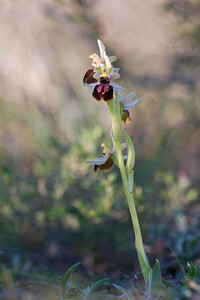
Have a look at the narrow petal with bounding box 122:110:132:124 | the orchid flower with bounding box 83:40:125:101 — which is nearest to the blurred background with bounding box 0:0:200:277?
the narrow petal with bounding box 122:110:132:124

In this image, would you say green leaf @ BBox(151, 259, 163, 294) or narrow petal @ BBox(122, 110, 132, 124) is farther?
narrow petal @ BBox(122, 110, 132, 124)

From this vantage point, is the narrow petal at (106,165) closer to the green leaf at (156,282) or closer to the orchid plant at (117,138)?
the orchid plant at (117,138)

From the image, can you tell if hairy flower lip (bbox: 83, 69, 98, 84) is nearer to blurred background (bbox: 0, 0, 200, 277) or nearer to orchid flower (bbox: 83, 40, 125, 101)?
orchid flower (bbox: 83, 40, 125, 101)

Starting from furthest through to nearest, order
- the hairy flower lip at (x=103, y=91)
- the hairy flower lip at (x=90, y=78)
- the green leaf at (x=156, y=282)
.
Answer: the hairy flower lip at (x=90, y=78) < the hairy flower lip at (x=103, y=91) < the green leaf at (x=156, y=282)

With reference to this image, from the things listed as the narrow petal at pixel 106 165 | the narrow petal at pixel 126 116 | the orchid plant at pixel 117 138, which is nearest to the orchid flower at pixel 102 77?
the orchid plant at pixel 117 138

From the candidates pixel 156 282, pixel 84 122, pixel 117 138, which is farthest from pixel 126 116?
pixel 84 122

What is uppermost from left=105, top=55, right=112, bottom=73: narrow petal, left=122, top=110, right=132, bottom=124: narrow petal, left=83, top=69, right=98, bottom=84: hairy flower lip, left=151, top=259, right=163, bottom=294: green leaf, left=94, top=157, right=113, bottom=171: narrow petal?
left=105, top=55, right=112, bottom=73: narrow petal

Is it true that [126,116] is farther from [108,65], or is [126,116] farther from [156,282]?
[156,282]

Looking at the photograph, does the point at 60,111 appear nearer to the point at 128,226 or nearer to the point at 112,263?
the point at 128,226

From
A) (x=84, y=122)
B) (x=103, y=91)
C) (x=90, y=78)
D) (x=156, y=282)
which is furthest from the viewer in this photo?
(x=84, y=122)
